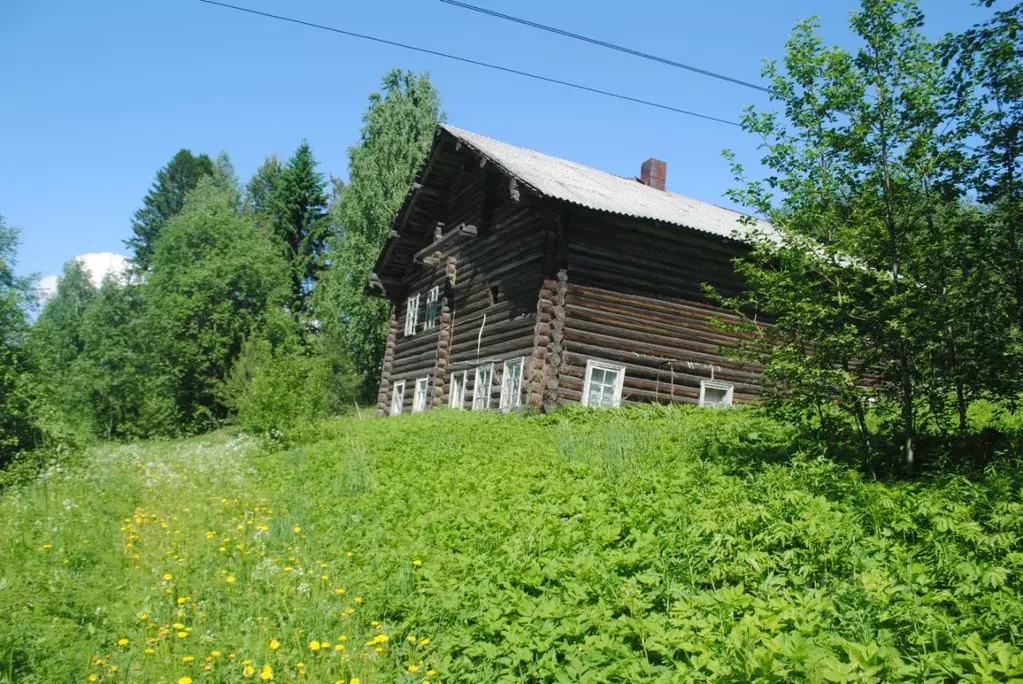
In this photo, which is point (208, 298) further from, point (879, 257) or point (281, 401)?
point (879, 257)

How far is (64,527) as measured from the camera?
7797 millimetres

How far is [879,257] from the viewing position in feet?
24.9

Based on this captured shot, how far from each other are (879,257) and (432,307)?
16246 mm

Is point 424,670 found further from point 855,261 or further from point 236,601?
point 855,261

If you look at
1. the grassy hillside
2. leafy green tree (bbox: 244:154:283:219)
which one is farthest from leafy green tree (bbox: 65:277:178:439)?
the grassy hillside

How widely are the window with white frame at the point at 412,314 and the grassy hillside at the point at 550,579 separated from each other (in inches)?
574

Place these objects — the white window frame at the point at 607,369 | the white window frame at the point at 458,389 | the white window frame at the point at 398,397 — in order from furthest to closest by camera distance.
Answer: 1. the white window frame at the point at 398,397
2. the white window frame at the point at 458,389
3. the white window frame at the point at 607,369

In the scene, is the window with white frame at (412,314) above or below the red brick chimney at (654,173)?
below

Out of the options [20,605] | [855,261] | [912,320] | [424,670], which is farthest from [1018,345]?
[20,605]

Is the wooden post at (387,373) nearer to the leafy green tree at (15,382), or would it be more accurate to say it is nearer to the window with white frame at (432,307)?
the window with white frame at (432,307)

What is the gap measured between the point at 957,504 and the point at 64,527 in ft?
28.9

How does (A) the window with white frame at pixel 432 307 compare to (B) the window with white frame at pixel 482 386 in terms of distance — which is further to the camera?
(A) the window with white frame at pixel 432 307

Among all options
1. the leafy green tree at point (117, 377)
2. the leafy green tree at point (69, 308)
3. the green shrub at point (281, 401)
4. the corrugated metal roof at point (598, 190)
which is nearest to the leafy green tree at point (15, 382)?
the green shrub at point (281, 401)

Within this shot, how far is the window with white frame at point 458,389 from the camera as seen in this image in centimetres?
1978
